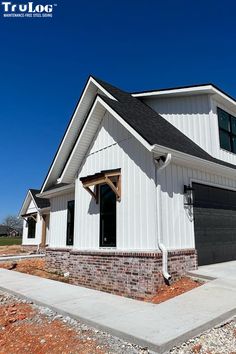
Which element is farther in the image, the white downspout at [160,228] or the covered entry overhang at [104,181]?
the covered entry overhang at [104,181]

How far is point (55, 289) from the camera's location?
865 centimetres

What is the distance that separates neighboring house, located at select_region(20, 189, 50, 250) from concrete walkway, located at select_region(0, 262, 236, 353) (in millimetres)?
15540

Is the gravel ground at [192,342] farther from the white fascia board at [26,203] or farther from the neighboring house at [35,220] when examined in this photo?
the white fascia board at [26,203]

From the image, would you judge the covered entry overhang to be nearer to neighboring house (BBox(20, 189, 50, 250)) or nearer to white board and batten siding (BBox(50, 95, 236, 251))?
white board and batten siding (BBox(50, 95, 236, 251))

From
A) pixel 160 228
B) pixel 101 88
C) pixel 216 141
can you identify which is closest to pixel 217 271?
pixel 160 228

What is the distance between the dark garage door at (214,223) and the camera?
902cm

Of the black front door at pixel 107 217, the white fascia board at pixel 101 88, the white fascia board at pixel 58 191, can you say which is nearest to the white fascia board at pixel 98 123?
the white fascia board at pixel 101 88

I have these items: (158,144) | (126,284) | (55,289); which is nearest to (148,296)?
(126,284)

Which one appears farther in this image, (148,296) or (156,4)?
(156,4)

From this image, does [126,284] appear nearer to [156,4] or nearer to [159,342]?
[159,342]

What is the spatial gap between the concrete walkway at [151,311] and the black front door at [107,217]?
5.37 ft

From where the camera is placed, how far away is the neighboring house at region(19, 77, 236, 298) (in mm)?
7823

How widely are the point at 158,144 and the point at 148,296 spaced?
12.2 ft

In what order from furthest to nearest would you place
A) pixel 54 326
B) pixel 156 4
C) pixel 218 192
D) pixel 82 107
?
pixel 82 107 → pixel 156 4 → pixel 218 192 → pixel 54 326
